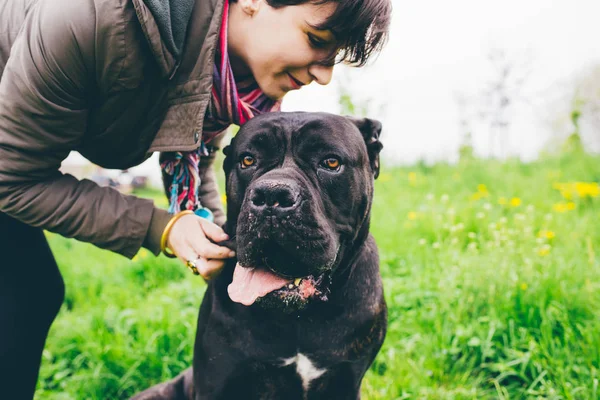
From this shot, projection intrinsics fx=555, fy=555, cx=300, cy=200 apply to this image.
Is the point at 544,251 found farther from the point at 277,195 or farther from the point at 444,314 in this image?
the point at 277,195

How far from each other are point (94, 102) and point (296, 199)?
0.71 meters

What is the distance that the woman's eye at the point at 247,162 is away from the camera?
6.52ft

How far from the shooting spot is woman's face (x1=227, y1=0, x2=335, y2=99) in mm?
1787

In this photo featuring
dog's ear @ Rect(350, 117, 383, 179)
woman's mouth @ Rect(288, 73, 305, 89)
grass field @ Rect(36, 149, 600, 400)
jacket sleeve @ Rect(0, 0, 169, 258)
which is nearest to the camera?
jacket sleeve @ Rect(0, 0, 169, 258)

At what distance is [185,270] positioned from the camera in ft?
13.1

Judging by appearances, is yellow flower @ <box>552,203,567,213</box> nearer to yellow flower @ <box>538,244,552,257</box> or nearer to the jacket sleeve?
yellow flower @ <box>538,244,552,257</box>

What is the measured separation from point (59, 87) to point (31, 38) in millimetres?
154

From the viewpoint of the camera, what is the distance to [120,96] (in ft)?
5.60

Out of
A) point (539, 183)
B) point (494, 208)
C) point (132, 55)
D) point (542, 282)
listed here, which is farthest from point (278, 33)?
point (539, 183)

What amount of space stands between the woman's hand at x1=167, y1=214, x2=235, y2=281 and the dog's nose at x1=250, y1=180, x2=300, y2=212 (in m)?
0.27

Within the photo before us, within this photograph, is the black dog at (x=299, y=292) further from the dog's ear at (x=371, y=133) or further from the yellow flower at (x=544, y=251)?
the yellow flower at (x=544, y=251)

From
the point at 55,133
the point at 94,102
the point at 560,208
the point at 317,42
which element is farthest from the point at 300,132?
the point at 560,208

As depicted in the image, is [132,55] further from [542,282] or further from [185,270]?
[185,270]

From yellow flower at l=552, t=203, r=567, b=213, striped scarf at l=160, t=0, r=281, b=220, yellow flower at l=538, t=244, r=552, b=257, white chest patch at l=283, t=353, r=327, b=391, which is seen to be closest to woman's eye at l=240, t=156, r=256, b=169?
striped scarf at l=160, t=0, r=281, b=220
